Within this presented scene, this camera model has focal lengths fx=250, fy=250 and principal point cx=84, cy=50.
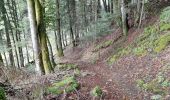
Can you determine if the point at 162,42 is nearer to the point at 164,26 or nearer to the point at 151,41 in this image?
the point at 151,41

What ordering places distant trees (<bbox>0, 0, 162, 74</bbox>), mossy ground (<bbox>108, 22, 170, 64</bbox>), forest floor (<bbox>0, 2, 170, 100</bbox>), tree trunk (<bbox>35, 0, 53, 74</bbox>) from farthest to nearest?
tree trunk (<bbox>35, 0, 53, 74</bbox>), distant trees (<bbox>0, 0, 162, 74</bbox>), mossy ground (<bbox>108, 22, 170, 64</bbox>), forest floor (<bbox>0, 2, 170, 100</bbox>)

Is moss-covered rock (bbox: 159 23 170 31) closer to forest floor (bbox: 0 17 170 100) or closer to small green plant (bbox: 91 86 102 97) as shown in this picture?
forest floor (bbox: 0 17 170 100)

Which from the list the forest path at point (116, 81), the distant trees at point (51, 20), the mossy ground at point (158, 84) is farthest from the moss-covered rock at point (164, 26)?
the mossy ground at point (158, 84)

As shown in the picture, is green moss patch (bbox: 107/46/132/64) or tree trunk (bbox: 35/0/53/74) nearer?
tree trunk (bbox: 35/0/53/74)

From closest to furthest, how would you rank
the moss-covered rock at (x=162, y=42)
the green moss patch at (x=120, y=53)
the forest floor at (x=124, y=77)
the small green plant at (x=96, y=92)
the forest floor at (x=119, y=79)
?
the forest floor at (x=119, y=79) → the small green plant at (x=96, y=92) → the forest floor at (x=124, y=77) → the moss-covered rock at (x=162, y=42) → the green moss patch at (x=120, y=53)

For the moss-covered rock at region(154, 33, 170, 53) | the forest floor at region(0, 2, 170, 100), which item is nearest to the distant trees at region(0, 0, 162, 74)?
the forest floor at region(0, 2, 170, 100)

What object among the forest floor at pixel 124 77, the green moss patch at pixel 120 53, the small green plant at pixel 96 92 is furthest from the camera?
the green moss patch at pixel 120 53

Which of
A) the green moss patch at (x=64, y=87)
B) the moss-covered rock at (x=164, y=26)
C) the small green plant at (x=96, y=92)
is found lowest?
the small green plant at (x=96, y=92)

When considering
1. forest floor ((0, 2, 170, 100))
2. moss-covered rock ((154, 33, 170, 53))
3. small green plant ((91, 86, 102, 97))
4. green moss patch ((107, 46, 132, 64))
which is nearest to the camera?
forest floor ((0, 2, 170, 100))

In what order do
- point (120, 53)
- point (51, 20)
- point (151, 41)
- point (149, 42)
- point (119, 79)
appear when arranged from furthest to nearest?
point (51, 20) < point (120, 53) < point (149, 42) < point (151, 41) < point (119, 79)

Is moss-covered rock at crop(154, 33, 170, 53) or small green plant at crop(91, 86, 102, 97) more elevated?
moss-covered rock at crop(154, 33, 170, 53)

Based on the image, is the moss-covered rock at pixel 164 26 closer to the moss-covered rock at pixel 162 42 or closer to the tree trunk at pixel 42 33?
the moss-covered rock at pixel 162 42

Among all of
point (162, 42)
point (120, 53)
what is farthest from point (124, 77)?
point (120, 53)

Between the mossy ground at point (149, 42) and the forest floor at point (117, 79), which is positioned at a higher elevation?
the mossy ground at point (149, 42)
